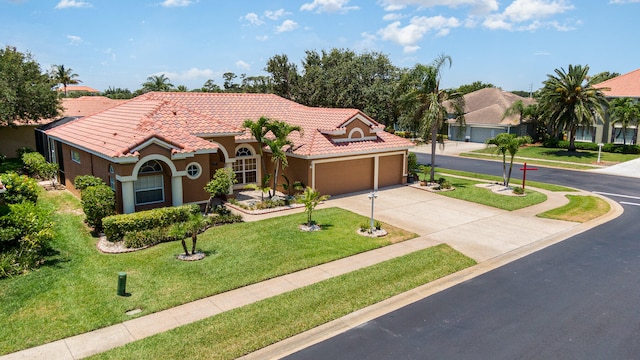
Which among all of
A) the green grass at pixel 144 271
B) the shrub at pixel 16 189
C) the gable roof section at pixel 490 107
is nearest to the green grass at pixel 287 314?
the green grass at pixel 144 271

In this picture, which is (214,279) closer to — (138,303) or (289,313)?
(138,303)

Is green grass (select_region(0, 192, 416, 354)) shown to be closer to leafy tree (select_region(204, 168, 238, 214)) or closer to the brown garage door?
leafy tree (select_region(204, 168, 238, 214))

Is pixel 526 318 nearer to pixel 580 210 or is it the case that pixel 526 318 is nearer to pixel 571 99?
pixel 580 210

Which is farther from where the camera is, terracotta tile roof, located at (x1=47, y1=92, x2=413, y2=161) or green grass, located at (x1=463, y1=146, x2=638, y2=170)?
green grass, located at (x1=463, y1=146, x2=638, y2=170)

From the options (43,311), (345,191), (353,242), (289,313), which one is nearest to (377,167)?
(345,191)

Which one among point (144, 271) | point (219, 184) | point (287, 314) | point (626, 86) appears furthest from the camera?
point (626, 86)

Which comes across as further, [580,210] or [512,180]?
[512,180]

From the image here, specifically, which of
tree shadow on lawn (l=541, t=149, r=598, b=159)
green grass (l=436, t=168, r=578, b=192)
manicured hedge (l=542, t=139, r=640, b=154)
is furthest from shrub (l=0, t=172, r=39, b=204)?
manicured hedge (l=542, t=139, r=640, b=154)

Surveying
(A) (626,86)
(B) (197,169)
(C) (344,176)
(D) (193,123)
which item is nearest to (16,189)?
(B) (197,169)
